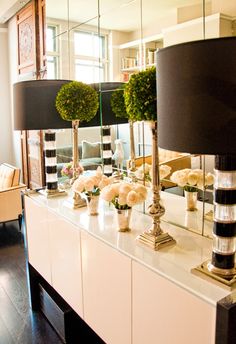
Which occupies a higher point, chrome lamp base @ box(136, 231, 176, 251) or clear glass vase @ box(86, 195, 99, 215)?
clear glass vase @ box(86, 195, 99, 215)

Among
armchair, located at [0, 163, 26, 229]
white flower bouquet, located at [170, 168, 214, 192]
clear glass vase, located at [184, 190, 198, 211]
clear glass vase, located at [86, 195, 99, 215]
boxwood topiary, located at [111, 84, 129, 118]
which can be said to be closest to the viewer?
white flower bouquet, located at [170, 168, 214, 192]

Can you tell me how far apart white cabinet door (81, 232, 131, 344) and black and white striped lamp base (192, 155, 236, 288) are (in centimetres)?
42

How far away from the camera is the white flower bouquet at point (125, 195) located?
1.70 meters

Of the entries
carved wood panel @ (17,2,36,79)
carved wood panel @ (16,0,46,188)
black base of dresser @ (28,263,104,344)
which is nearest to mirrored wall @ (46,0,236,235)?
black base of dresser @ (28,263,104,344)

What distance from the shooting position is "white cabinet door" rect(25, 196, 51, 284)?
241 cm

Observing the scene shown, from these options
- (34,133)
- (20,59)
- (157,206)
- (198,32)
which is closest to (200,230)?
(157,206)

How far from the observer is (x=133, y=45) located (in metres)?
2.14


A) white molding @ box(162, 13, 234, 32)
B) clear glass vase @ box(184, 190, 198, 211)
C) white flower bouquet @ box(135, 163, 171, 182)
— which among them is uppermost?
white molding @ box(162, 13, 234, 32)

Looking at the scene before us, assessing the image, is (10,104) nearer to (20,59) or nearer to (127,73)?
(20,59)

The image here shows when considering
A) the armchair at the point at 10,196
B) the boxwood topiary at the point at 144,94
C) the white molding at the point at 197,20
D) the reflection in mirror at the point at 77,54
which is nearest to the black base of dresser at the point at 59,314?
the reflection in mirror at the point at 77,54

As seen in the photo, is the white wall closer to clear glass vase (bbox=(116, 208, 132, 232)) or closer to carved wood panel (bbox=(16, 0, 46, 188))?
carved wood panel (bbox=(16, 0, 46, 188))

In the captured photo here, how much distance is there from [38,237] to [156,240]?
1191mm

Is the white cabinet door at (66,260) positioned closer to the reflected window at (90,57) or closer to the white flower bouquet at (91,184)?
the white flower bouquet at (91,184)

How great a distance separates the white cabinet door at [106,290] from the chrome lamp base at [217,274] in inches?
13.5
